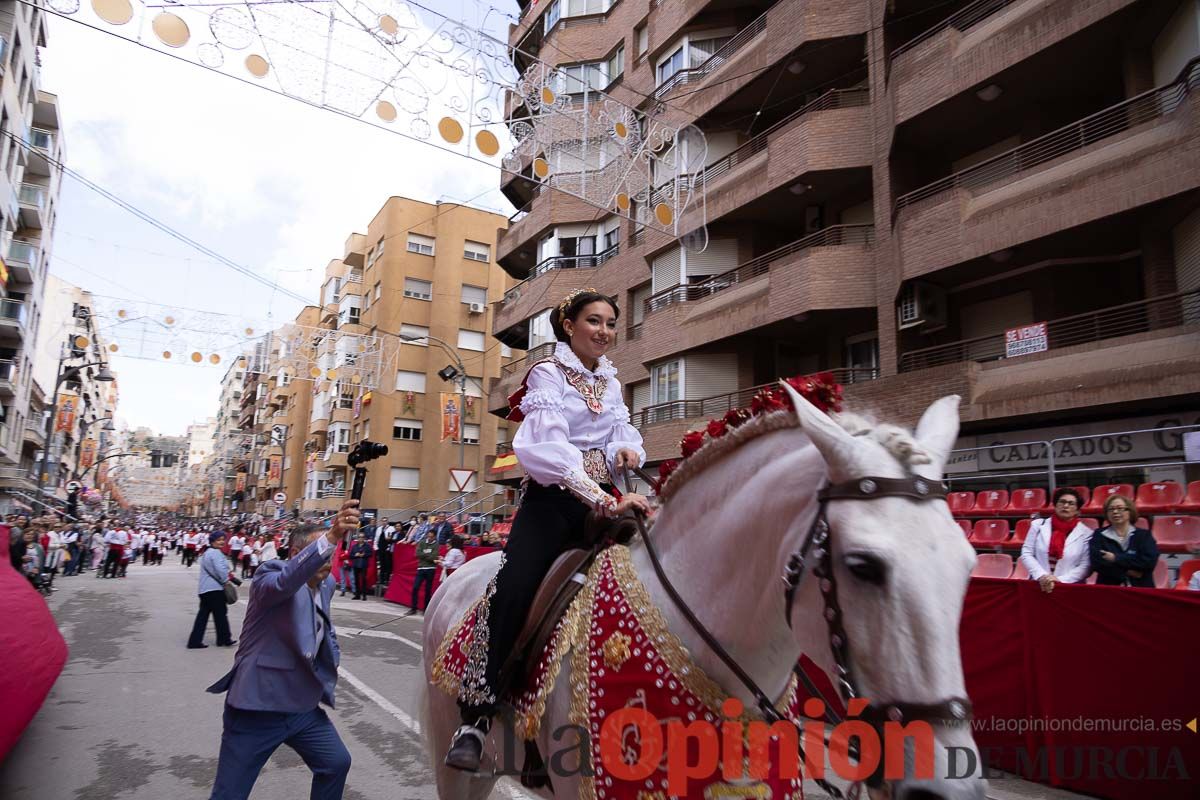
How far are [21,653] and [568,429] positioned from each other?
3666 mm

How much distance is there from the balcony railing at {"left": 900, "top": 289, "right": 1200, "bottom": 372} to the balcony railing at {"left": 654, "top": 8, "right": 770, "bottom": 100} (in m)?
10.8

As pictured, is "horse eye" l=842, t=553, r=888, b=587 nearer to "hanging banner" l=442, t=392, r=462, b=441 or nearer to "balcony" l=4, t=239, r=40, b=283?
"hanging banner" l=442, t=392, r=462, b=441

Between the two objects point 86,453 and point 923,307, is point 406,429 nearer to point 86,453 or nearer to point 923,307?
point 923,307

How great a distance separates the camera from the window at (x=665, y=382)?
74.7 ft

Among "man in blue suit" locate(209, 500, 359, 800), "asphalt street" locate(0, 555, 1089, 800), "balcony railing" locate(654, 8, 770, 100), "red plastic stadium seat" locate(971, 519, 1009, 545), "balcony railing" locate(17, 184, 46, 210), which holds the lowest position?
"asphalt street" locate(0, 555, 1089, 800)

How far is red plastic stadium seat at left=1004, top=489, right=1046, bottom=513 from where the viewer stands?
11.5 metres

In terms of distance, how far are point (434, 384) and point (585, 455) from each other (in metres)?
41.3

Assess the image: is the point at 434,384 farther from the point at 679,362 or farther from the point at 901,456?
the point at 901,456

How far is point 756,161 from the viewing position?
2056cm

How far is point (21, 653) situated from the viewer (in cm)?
414

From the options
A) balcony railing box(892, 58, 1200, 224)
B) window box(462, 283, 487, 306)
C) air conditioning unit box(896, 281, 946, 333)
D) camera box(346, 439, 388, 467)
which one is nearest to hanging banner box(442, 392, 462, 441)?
window box(462, 283, 487, 306)

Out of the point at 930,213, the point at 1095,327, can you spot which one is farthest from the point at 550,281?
the point at 1095,327

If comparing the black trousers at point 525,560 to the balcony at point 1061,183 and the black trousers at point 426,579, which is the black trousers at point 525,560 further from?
the balcony at point 1061,183

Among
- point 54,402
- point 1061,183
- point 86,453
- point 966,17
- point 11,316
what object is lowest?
point 86,453
